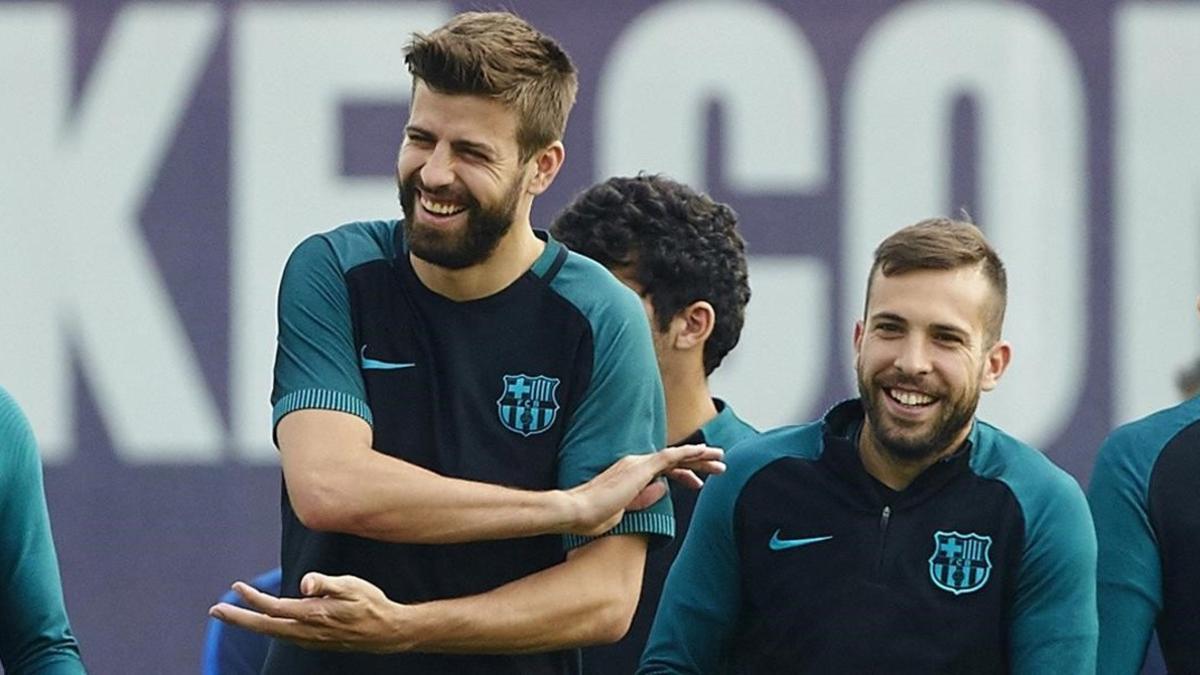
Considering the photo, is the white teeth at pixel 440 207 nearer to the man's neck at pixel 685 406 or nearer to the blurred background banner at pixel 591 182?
the man's neck at pixel 685 406

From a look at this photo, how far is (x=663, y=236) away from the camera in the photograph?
3920mm

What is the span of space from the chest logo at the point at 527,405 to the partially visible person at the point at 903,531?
0.37m

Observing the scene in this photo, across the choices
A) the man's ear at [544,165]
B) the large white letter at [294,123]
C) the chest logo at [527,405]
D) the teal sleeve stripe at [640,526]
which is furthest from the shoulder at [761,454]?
the large white letter at [294,123]

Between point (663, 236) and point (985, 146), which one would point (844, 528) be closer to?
point (663, 236)

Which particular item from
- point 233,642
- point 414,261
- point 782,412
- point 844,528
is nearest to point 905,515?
point 844,528

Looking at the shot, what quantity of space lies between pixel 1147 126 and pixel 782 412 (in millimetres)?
1138

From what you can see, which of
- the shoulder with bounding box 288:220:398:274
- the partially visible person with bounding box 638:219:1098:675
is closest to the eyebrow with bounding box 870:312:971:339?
the partially visible person with bounding box 638:219:1098:675

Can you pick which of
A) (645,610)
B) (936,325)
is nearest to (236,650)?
(645,610)

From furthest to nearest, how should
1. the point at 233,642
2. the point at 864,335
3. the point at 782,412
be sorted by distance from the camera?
the point at 782,412 → the point at 233,642 → the point at 864,335

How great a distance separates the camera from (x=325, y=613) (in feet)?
9.03

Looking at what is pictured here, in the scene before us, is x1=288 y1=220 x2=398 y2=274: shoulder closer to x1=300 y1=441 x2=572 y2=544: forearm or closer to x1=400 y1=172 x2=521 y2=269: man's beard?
x1=400 y1=172 x2=521 y2=269: man's beard

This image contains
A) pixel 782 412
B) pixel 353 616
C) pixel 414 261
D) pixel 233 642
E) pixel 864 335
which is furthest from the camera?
pixel 782 412

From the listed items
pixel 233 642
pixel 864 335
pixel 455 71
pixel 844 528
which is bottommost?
pixel 233 642

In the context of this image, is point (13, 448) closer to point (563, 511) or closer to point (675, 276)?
point (563, 511)
